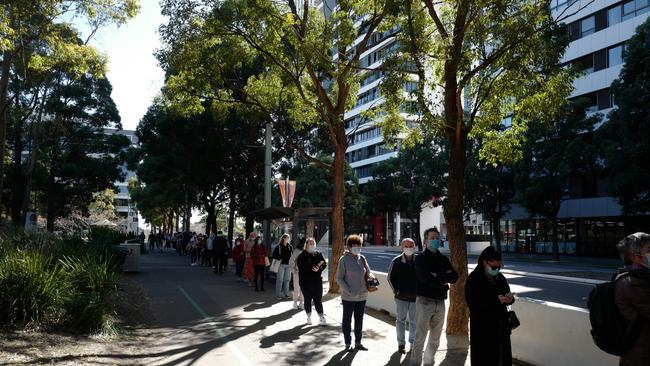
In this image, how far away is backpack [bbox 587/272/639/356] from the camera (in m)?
4.19

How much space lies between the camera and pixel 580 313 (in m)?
6.82

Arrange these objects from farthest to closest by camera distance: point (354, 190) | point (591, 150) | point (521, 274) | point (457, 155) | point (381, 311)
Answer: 1. point (354, 190)
2. point (591, 150)
3. point (521, 274)
4. point (381, 311)
5. point (457, 155)

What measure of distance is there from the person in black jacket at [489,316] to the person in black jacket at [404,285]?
2.56 metres

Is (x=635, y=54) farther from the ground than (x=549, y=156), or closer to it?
farther from the ground

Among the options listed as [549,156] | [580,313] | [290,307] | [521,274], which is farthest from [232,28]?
[549,156]

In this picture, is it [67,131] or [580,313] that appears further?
[67,131]

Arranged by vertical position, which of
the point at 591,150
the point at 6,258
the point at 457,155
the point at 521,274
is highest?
the point at 591,150

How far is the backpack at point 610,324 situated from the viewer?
4.19 metres

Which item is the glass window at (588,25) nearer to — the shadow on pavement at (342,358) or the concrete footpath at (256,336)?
the concrete footpath at (256,336)

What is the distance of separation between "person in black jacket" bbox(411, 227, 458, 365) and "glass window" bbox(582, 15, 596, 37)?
121 feet

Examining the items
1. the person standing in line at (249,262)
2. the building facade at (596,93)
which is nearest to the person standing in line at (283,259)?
the person standing in line at (249,262)

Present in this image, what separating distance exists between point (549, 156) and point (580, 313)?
1177 inches

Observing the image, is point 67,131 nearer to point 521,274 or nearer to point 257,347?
point 521,274

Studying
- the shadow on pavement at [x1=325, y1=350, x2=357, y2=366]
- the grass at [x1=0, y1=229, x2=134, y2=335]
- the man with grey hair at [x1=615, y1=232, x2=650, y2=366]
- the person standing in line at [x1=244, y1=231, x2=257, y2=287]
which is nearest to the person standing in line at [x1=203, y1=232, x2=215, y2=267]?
the person standing in line at [x1=244, y1=231, x2=257, y2=287]
